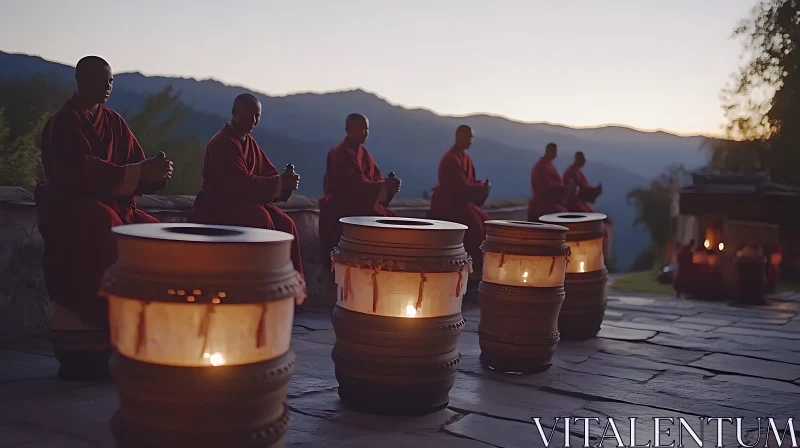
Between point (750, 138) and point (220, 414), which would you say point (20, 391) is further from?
point (750, 138)

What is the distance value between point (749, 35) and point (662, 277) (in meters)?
7.70

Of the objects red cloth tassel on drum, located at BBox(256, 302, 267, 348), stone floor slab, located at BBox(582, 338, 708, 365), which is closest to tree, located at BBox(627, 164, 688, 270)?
stone floor slab, located at BBox(582, 338, 708, 365)

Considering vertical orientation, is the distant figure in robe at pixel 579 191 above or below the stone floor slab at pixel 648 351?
above

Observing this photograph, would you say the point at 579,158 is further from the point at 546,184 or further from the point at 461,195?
the point at 461,195

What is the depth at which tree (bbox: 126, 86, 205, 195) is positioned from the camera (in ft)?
72.1

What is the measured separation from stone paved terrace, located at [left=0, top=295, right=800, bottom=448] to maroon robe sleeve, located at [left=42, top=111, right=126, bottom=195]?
3.63 ft

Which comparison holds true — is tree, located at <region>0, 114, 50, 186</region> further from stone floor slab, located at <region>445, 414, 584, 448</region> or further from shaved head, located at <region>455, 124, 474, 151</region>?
stone floor slab, located at <region>445, 414, 584, 448</region>

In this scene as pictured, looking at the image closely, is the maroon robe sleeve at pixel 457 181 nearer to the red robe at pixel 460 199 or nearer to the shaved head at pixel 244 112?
the red robe at pixel 460 199

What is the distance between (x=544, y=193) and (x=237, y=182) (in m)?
6.48

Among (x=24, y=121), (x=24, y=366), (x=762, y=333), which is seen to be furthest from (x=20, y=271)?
(x=24, y=121)

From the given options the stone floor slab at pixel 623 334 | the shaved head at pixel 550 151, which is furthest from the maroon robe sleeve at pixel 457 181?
the shaved head at pixel 550 151

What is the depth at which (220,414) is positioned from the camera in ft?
7.68

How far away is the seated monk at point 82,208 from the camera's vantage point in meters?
3.78

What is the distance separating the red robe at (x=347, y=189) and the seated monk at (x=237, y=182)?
67.7 inches
